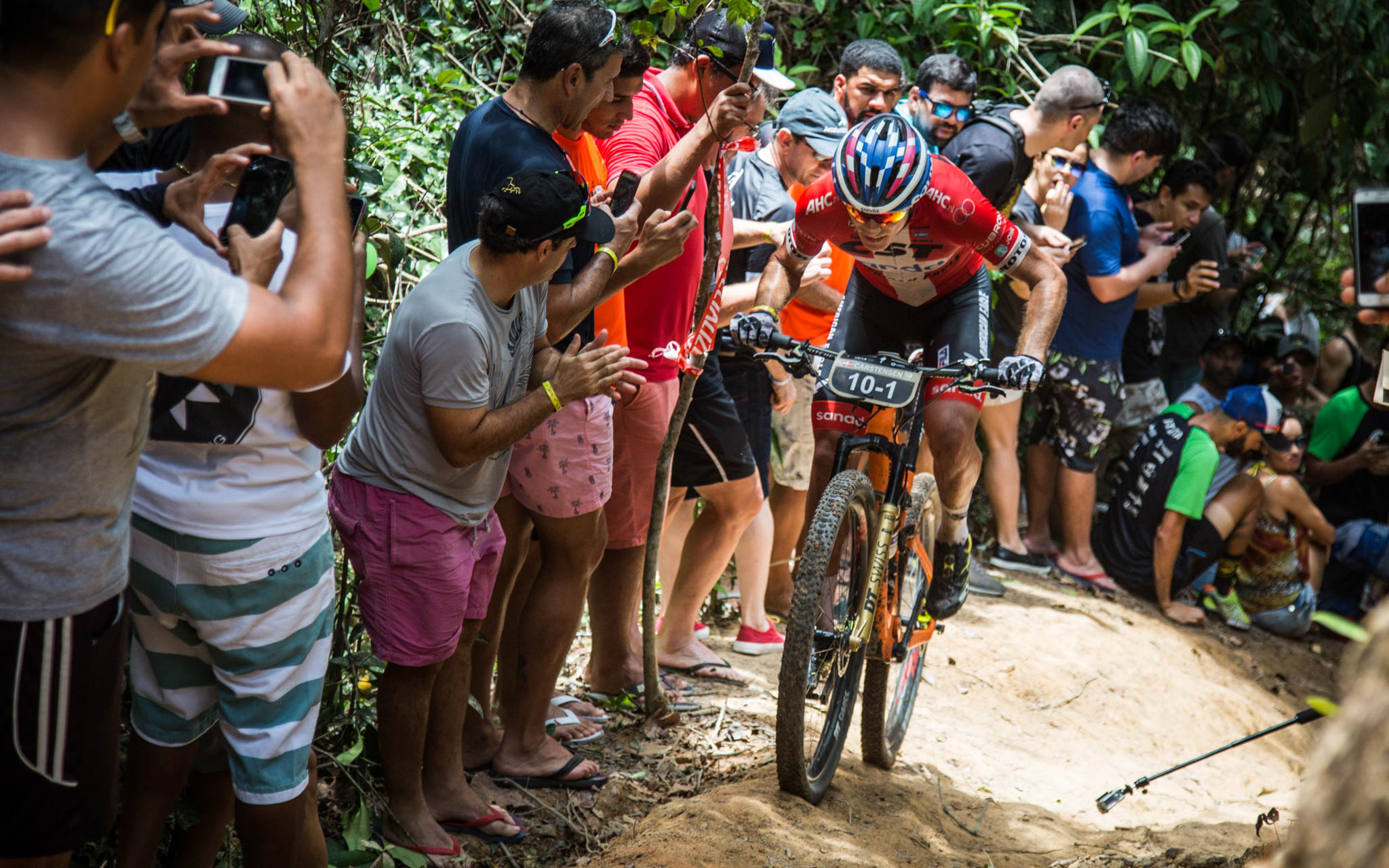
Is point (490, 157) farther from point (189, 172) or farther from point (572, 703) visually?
point (572, 703)

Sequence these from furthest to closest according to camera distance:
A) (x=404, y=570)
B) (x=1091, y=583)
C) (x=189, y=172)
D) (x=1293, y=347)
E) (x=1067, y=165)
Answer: (x=1293, y=347), (x=1091, y=583), (x=1067, y=165), (x=404, y=570), (x=189, y=172)

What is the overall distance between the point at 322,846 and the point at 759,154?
146 inches

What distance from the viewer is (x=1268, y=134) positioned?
28.0 feet

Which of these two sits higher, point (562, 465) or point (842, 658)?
point (562, 465)

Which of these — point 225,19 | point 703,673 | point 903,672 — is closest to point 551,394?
point 225,19

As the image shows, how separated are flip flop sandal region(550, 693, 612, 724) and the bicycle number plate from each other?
4.61 ft

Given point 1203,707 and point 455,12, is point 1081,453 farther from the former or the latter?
point 455,12

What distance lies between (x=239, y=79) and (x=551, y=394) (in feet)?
3.87

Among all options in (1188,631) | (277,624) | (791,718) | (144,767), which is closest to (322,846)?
(144,767)

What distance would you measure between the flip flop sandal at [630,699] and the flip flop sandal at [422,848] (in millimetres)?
1169

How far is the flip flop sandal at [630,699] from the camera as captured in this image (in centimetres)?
407

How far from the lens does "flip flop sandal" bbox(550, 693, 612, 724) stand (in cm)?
388

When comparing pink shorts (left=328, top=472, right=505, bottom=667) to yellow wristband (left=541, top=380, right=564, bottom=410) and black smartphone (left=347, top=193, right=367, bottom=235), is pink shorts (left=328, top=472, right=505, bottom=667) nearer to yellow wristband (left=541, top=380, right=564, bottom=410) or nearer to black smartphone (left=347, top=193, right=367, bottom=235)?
yellow wristband (left=541, top=380, right=564, bottom=410)

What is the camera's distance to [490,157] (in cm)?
304
